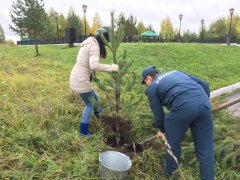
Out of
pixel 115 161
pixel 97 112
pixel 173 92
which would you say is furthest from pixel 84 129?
pixel 173 92

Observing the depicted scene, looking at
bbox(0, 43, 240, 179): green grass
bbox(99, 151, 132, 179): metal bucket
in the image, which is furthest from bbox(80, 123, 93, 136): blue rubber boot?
bbox(99, 151, 132, 179): metal bucket

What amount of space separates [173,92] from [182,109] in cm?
21

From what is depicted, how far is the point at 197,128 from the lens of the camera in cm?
323

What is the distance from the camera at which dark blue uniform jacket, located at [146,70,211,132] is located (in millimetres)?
3064

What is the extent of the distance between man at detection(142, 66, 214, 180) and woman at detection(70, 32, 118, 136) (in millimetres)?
989

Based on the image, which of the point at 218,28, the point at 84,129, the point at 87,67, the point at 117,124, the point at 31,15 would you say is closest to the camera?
the point at 87,67

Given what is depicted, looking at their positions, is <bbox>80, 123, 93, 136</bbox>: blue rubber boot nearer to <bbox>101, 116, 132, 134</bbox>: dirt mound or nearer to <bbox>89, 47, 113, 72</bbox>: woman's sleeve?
<bbox>101, 116, 132, 134</bbox>: dirt mound

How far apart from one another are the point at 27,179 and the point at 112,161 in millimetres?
1077

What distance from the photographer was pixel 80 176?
3439 millimetres

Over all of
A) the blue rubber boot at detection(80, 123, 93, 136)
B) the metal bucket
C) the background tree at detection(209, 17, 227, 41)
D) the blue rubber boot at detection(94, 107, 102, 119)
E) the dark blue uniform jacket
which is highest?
the background tree at detection(209, 17, 227, 41)

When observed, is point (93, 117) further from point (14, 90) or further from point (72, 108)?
point (14, 90)

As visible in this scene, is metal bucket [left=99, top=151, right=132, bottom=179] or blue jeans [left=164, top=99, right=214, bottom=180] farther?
metal bucket [left=99, top=151, right=132, bottom=179]

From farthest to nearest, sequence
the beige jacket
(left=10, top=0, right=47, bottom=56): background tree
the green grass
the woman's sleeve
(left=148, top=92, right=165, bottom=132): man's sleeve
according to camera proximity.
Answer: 1. (left=10, top=0, right=47, bottom=56): background tree
2. the beige jacket
3. the woman's sleeve
4. the green grass
5. (left=148, top=92, right=165, bottom=132): man's sleeve

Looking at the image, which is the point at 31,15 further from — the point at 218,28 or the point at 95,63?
the point at 218,28
